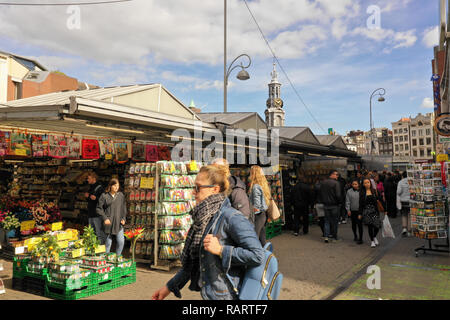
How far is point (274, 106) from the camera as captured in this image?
3376 inches

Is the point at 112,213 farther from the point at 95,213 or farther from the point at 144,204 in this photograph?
the point at 95,213

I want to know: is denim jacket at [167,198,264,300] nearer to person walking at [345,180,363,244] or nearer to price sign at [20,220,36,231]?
price sign at [20,220,36,231]

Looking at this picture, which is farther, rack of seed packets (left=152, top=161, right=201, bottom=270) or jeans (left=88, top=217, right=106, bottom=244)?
jeans (left=88, top=217, right=106, bottom=244)

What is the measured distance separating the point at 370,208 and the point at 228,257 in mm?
7262

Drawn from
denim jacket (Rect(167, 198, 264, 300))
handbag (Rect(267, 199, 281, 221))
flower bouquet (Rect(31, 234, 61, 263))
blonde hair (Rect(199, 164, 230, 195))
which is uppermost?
blonde hair (Rect(199, 164, 230, 195))

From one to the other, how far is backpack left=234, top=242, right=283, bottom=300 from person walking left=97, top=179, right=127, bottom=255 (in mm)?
5168

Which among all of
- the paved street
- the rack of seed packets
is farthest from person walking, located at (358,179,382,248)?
the rack of seed packets

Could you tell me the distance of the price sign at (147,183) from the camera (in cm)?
671

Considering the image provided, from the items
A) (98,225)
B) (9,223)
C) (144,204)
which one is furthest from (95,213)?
(9,223)

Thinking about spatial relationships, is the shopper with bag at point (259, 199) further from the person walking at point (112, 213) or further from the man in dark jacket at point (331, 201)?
the man in dark jacket at point (331, 201)

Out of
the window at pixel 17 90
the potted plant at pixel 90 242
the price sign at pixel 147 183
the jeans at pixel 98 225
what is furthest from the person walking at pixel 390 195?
the window at pixel 17 90

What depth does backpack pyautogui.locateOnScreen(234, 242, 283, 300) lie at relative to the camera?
198cm
